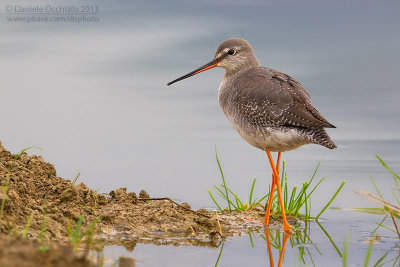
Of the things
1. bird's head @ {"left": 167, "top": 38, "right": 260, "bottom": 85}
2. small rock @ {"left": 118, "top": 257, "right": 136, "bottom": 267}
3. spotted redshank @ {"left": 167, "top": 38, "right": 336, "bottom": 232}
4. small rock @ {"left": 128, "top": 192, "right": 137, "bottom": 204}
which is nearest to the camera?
small rock @ {"left": 118, "top": 257, "right": 136, "bottom": 267}

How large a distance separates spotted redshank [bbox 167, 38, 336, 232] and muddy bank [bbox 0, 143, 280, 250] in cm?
162

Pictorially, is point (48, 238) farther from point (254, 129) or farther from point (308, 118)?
point (308, 118)

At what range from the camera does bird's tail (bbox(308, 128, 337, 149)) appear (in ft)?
29.7

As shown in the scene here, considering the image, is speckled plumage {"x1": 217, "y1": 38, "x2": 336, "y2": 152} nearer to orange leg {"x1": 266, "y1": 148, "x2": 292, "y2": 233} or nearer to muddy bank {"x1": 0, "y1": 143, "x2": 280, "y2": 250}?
orange leg {"x1": 266, "y1": 148, "x2": 292, "y2": 233}

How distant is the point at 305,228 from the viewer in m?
10.2

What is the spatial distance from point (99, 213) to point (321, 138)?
3998mm

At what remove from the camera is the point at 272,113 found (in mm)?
9500

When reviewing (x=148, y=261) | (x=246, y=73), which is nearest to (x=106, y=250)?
(x=148, y=261)

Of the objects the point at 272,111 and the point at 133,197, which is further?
the point at 133,197

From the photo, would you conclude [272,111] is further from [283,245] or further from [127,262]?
[127,262]

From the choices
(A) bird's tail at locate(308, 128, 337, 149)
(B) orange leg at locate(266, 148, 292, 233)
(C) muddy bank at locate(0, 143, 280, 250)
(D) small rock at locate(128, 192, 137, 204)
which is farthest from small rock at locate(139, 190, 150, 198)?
(A) bird's tail at locate(308, 128, 337, 149)

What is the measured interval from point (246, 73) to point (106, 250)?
4730 mm

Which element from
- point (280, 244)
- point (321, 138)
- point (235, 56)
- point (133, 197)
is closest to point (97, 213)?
point (133, 197)

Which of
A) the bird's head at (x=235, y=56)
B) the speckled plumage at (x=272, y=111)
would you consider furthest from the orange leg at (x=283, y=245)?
the bird's head at (x=235, y=56)
